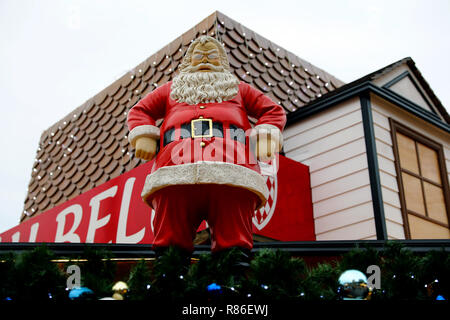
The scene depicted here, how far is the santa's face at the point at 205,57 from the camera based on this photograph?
12.9ft

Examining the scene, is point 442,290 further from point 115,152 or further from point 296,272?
point 115,152

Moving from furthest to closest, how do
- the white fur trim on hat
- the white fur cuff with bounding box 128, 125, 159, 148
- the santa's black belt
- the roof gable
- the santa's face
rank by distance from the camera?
the roof gable
the santa's face
the white fur cuff with bounding box 128, 125, 159, 148
the santa's black belt
the white fur trim on hat

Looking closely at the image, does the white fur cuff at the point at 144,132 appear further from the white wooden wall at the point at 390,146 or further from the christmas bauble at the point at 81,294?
the white wooden wall at the point at 390,146

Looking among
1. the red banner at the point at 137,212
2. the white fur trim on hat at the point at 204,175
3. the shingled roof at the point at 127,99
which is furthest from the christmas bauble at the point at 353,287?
the shingled roof at the point at 127,99

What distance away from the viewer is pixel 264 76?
299 inches

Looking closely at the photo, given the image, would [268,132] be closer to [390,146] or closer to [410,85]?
[390,146]

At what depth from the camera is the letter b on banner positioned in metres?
2.32

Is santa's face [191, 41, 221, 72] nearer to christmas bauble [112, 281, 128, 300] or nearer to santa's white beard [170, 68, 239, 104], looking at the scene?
santa's white beard [170, 68, 239, 104]

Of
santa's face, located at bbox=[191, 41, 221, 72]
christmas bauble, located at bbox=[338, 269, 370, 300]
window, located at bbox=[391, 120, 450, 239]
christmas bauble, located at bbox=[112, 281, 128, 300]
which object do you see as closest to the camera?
christmas bauble, located at bbox=[338, 269, 370, 300]

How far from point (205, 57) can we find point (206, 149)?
31.2 inches

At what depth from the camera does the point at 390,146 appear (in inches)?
255

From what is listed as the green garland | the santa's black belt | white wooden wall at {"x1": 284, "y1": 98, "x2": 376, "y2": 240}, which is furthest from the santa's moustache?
white wooden wall at {"x1": 284, "y1": 98, "x2": 376, "y2": 240}

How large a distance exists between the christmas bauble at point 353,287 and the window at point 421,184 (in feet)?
13.4

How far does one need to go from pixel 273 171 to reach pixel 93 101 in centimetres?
426
